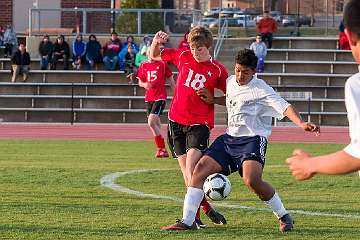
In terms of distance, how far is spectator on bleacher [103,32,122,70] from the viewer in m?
35.0

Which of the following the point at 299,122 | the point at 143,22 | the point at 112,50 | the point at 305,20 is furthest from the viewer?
the point at 305,20

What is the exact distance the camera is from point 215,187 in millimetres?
10188

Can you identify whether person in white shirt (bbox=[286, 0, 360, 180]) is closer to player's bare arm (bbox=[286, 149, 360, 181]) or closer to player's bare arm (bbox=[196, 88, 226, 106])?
player's bare arm (bbox=[286, 149, 360, 181])

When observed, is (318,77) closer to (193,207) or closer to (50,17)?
(50,17)

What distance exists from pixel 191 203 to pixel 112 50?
25091 mm

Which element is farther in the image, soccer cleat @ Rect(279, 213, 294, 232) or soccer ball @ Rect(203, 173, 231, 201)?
soccer cleat @ Rect(279, 213, 294, 232)

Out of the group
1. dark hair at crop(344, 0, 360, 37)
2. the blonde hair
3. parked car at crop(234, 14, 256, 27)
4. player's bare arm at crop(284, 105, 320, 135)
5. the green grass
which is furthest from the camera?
parked car at crop(234, 14, 256, 27)

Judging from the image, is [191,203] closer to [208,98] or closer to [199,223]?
[199,223]

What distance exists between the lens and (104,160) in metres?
19.1

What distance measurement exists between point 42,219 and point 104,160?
8.16m

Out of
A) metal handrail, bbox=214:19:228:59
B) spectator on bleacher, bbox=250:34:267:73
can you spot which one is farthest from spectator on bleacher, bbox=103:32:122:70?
spectator on bleacher, bbox=250:34:267:73

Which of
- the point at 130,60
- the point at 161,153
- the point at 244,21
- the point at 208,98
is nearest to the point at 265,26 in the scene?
the point at 244,21

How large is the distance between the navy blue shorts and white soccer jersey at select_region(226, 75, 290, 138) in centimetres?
9

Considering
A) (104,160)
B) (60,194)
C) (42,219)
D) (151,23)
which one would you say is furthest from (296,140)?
(42,219)
